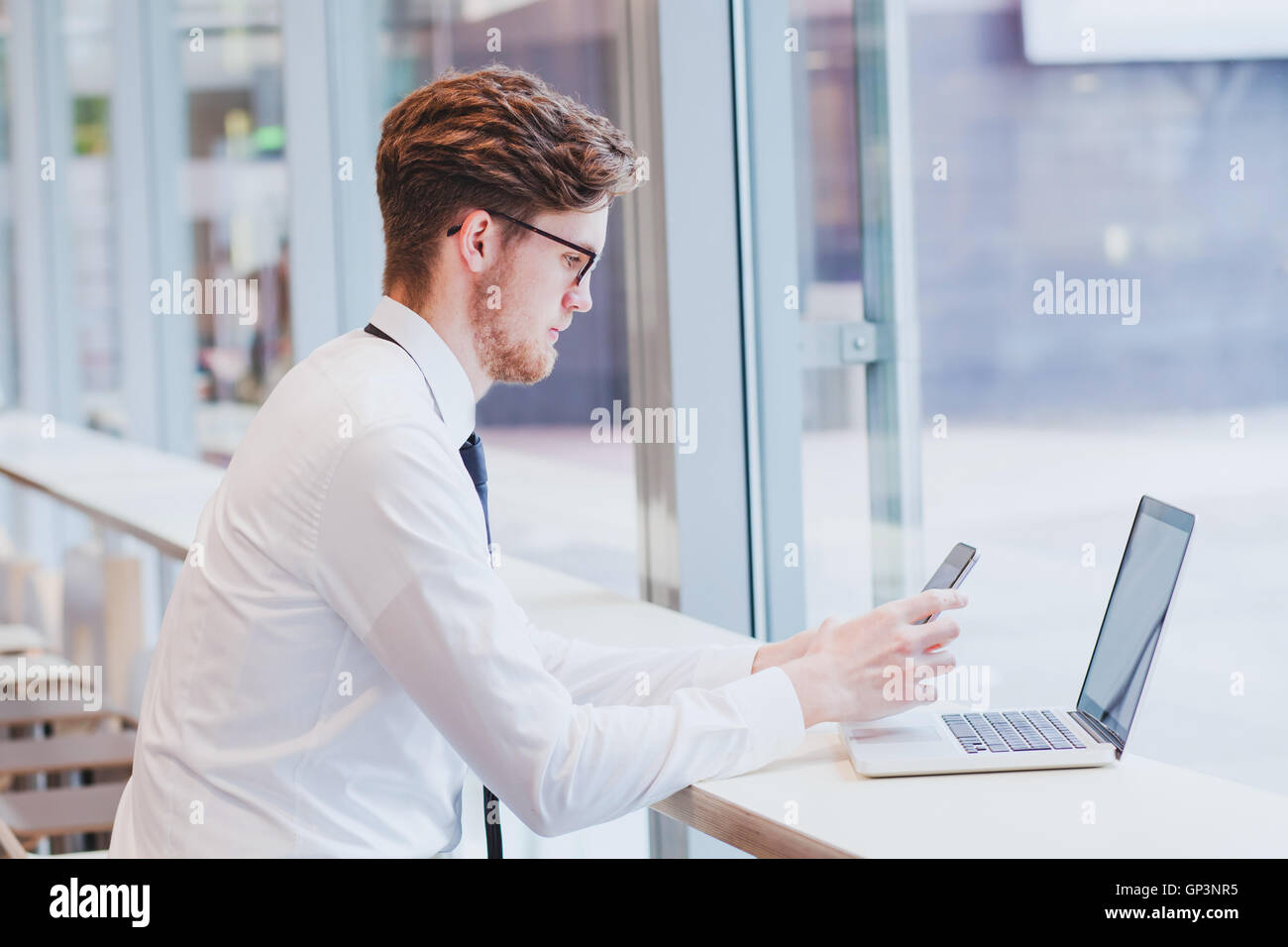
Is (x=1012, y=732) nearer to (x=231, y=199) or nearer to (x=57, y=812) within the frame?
(x=57, y=812)

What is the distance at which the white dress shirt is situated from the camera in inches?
44.2

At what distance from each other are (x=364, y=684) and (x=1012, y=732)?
2.09 feet

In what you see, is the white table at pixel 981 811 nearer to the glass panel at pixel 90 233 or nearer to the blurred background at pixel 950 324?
the blurred background at pixel 950 324

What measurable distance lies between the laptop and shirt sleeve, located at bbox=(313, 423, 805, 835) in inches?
10.8

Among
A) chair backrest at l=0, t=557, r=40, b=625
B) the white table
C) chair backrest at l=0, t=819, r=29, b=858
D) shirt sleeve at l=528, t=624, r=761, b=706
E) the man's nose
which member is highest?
the man's nose

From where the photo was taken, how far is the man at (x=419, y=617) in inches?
44.4

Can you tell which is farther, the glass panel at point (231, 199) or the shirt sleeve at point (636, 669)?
the glass panel at point (231, 199)

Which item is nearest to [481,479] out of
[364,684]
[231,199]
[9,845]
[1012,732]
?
[364,684]

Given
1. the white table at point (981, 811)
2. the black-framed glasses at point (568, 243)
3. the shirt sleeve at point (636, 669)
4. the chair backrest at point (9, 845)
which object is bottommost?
the chair backrest at point (9, 845)

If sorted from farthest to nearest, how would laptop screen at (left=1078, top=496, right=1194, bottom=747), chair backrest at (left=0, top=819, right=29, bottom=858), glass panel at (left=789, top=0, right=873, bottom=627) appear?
glass panel at (left=789, top=0, right=873, bottom=627)
chair backrest at (left=0, top=819, right=29, bottom=858)
laptop screen at (left=1078, top=496, right=1194, bottom=747)

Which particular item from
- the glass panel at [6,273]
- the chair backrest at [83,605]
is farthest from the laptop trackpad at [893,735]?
the glass panel at [6,273]

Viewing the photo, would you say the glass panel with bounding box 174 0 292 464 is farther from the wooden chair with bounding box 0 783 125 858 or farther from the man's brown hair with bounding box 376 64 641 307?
the man's brown hair with bounding box 376 64 641 307

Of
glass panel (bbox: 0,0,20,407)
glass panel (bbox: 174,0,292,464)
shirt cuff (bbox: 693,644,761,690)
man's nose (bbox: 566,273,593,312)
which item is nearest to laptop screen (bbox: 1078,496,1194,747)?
shirt cuff (bbox: 693,644,761,690)
